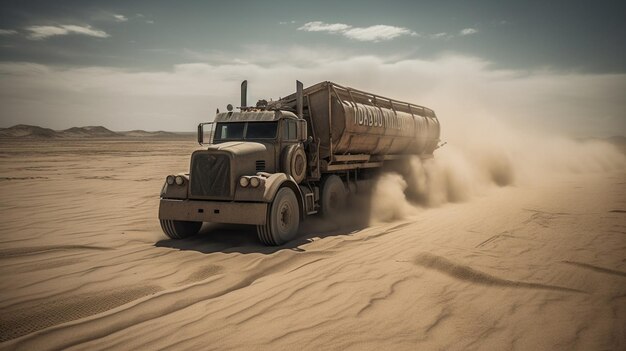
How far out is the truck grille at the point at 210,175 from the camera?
22.7 feet

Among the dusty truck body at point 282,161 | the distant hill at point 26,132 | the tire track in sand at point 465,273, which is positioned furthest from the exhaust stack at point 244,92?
the distant hill at point 26,132

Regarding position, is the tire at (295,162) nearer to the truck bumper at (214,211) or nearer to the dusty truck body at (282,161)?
the dusty truck body at (282,161)

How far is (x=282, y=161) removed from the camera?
8.12 meters

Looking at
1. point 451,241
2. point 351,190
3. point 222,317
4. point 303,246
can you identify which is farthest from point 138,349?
point 351,190

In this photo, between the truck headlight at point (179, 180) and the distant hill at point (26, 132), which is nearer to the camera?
the truck headlight at point (179, 180)

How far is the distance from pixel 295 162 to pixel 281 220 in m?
1.61

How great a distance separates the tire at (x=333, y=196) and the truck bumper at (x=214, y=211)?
9.98 ft

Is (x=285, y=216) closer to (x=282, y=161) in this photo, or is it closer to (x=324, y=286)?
Answer: (x=282, y=161)

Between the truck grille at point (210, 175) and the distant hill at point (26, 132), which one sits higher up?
the distant hill at point (26, 132)

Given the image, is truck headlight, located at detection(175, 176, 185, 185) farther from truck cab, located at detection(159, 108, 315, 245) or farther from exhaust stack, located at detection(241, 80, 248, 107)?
exhaust stack, located at detection(241, 80, 248, 107)

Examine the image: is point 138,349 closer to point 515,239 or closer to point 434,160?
point 515,239

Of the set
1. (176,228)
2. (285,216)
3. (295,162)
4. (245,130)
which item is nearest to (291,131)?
(295,162)

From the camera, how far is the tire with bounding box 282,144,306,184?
8027mm

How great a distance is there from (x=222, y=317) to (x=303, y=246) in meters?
3.18
